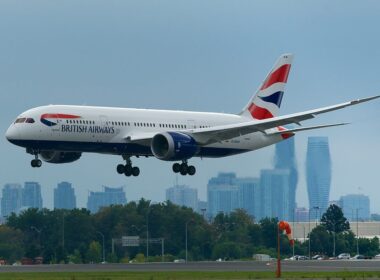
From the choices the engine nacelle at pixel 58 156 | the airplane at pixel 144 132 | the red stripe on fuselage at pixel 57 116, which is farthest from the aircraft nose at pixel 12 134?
the engine nacelle at pixel 58 156

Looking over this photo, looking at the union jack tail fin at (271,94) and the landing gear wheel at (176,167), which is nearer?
the landing gear wheel at (176,167)

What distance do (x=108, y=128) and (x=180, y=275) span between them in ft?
68.6

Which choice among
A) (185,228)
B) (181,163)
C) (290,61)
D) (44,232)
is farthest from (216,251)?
(181,163)

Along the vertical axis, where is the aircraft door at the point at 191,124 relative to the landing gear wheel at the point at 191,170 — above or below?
above

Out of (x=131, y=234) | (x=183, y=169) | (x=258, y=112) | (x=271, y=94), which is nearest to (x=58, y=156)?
(x=183, y=169)

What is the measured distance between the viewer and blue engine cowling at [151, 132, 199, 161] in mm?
116938

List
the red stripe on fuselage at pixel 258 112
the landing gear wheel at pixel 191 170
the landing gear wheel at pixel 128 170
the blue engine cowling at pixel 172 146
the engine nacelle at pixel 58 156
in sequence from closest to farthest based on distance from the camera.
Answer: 1. the blue engine cowling at pixel 172 146
2. the engine nacelle at pixel 58 156
3. the landing gear wheel at pixel 191 170
4. the landing gear wheel at pixel 128 170
5. the red stripe on fuselage at pixel 258 112

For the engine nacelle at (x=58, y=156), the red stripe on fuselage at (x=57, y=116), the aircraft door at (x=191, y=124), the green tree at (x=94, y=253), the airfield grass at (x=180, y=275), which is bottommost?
the airfield grass at (x=180, y=275)

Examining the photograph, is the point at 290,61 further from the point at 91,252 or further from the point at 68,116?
the point at 91,252

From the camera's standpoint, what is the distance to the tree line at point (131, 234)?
182 metres

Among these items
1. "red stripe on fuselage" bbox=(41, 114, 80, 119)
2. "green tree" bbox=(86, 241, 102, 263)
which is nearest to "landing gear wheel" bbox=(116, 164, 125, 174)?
"red stripe on fuselage" bbox=(41, 114, 80, 119)

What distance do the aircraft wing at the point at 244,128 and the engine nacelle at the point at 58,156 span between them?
1019cm

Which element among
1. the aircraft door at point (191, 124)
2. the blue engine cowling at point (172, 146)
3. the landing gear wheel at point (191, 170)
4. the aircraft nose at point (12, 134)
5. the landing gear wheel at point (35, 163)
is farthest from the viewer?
the aircraft door at point (191, 124)

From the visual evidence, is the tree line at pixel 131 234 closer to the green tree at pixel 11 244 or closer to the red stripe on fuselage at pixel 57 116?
the green tree at pixel 11 244
